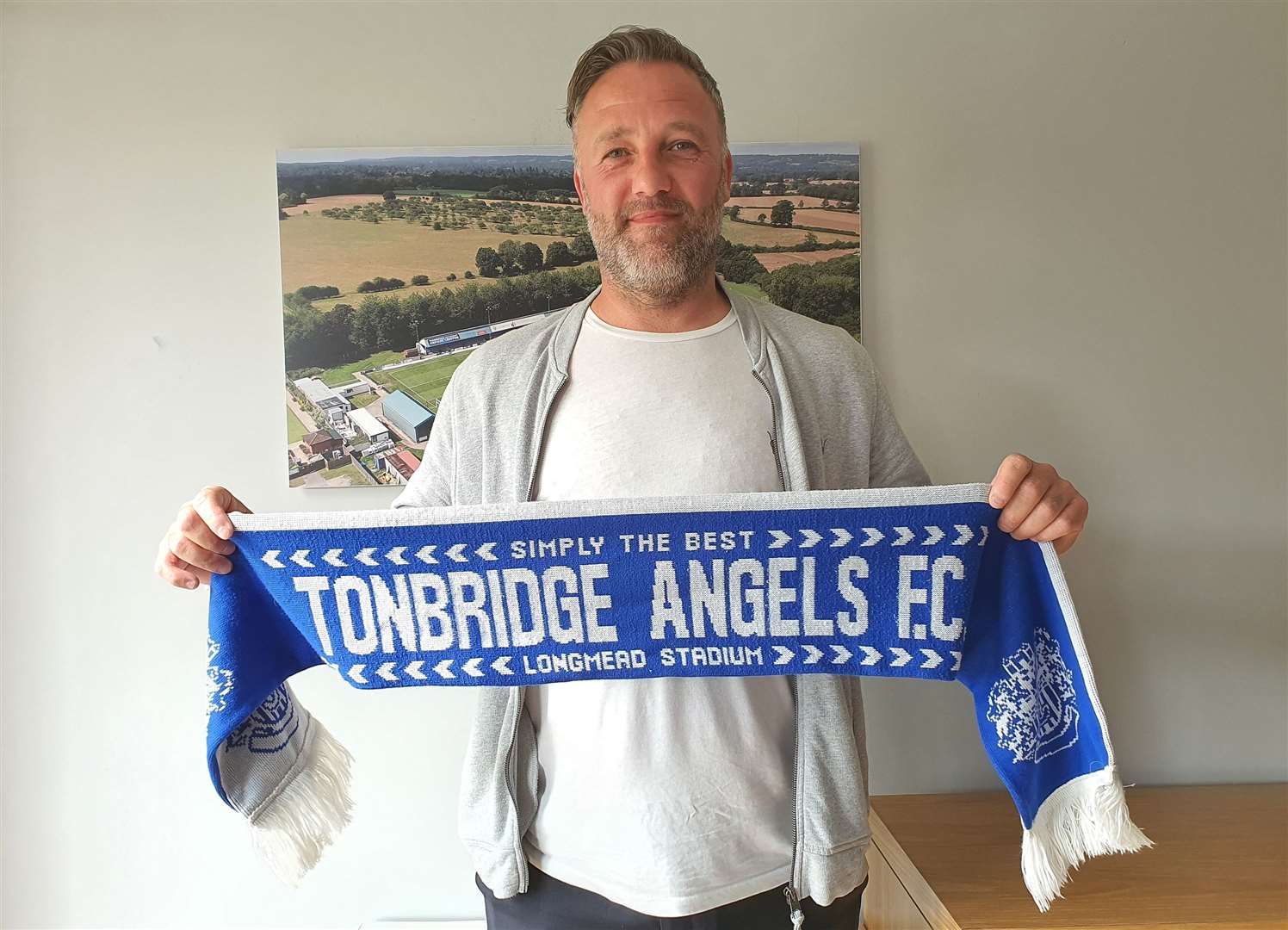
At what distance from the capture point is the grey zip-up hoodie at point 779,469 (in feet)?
3.43

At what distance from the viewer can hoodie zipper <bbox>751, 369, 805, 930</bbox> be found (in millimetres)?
1044

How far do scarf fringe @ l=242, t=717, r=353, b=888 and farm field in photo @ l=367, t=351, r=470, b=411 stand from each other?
2.58 feet

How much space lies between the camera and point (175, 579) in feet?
3.40

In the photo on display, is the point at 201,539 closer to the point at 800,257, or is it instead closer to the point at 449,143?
the point at 449,143

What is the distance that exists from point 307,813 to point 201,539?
0.40 metres

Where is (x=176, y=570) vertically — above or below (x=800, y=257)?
below

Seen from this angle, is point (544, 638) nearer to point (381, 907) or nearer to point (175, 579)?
point (175, 579)

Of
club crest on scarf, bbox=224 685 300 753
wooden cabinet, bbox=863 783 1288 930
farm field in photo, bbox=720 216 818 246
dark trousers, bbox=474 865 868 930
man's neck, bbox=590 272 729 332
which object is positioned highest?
farm field in photo, bbox=720 216 818 246

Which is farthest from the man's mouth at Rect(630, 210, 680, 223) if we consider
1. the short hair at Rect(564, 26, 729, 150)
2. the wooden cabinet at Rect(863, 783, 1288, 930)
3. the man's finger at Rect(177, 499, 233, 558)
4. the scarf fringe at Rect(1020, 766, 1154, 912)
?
the wooden cabinet at Rect(863, 783, 1288, 930)

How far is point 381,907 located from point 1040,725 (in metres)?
1.49

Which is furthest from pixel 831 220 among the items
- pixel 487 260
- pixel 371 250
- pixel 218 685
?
pixel 218 685

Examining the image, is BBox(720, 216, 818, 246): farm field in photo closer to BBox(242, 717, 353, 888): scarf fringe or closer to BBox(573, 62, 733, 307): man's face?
BBox(573, 62, 733, 307): man's face

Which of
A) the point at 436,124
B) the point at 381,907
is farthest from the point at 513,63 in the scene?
the point at 381,907

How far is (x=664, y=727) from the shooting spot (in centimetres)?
104
